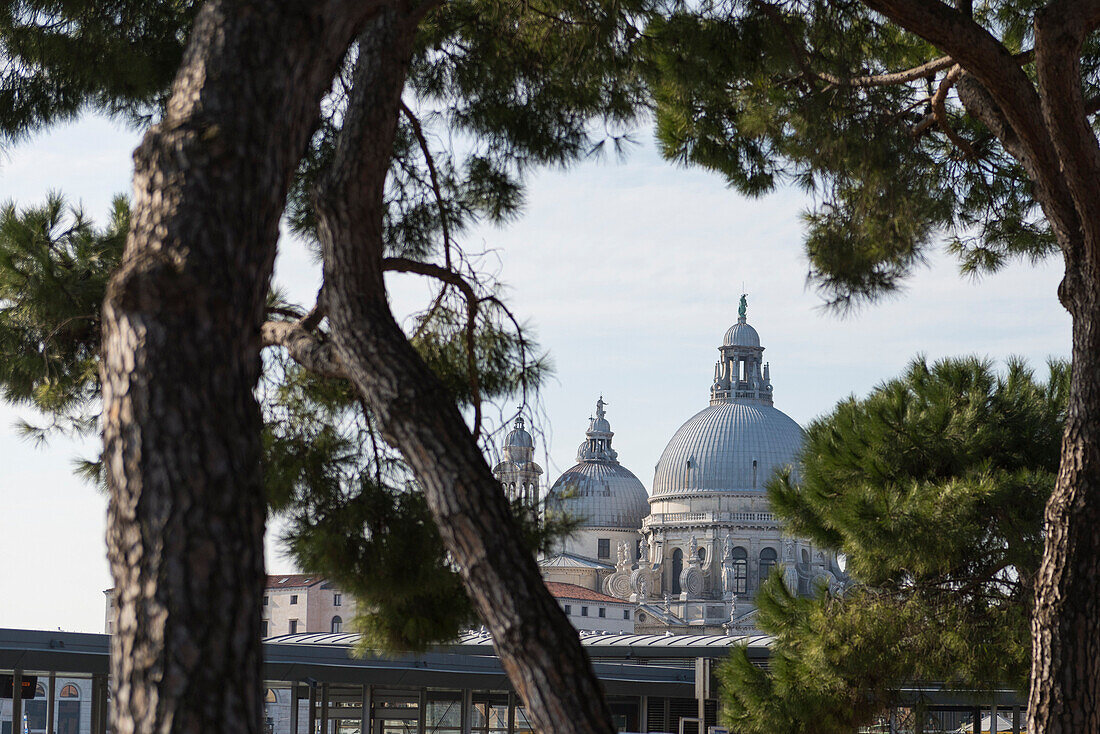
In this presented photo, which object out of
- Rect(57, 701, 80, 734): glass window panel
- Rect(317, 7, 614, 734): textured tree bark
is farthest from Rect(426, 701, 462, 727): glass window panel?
Rect(57, 701, 80, 734): glass window panel

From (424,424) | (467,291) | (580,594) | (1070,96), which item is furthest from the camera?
(580,594)

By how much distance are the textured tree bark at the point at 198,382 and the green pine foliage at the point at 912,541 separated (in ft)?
20.6

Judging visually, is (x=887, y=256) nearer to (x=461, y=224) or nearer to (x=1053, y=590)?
(x=461, y=224)

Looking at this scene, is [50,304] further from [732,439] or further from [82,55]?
[732,439]

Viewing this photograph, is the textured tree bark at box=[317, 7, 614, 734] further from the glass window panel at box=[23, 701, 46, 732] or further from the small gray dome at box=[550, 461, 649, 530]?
the small gray dome at box=[550, 461, 649, 530]

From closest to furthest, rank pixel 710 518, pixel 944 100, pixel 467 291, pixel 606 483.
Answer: pixel 467 291, pixel 944 100, pixel 710 518, pixel 606 483

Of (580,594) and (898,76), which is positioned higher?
(898,76)

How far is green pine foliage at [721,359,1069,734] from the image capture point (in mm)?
8281

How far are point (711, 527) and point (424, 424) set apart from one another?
258 feet

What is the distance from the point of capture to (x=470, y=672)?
18328 millimetres

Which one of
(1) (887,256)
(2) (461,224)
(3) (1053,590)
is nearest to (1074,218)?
(3) (1053,590)

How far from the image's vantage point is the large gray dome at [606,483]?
3514 inches

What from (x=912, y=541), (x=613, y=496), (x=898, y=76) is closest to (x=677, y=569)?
(x=613, y=496)

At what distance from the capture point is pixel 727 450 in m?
82.2
